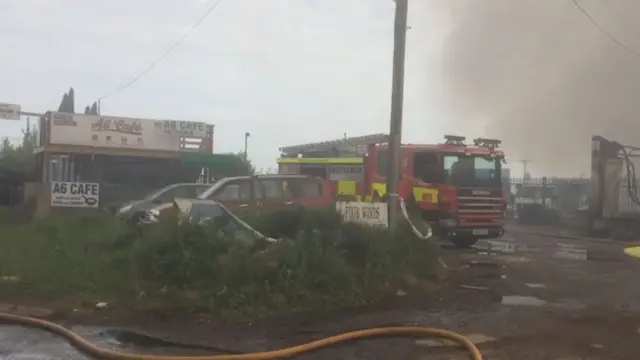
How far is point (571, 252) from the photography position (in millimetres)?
16609

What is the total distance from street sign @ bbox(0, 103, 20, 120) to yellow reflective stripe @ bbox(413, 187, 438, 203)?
52.6 feet

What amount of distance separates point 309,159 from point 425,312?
477 inches

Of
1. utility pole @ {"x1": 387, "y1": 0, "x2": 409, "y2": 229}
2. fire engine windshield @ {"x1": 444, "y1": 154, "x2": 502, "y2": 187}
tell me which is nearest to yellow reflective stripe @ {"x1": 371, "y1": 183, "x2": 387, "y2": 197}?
fire engine windshield @ {"x1": 444, "y1": 154, "x2": 502, "y2": 187}

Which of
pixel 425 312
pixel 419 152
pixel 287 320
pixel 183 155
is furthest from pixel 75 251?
pixel 183 155

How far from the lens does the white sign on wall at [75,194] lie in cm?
1628

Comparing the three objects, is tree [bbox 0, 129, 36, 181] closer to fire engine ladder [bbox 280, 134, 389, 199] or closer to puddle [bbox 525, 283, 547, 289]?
fire engine ladder [bbox 280, 134, 389, 199]

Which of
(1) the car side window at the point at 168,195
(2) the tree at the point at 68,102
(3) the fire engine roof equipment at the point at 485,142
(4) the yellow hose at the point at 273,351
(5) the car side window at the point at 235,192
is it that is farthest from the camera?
(2) the tree at the point at 68,102

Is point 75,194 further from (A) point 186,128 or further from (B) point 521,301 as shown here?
(B) point 521,301

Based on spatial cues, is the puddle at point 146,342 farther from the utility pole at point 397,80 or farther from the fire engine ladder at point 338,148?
the fire engine ladder at point 338,148

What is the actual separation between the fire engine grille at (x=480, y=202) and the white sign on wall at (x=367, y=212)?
545cm

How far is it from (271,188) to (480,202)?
5.21m

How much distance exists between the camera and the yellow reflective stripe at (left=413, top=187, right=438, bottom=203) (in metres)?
16.1

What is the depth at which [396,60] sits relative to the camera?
A: 11469mm

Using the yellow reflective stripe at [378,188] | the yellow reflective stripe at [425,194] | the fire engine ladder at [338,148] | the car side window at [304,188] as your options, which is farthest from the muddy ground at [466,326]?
the fire engine ladder at [338,148]
